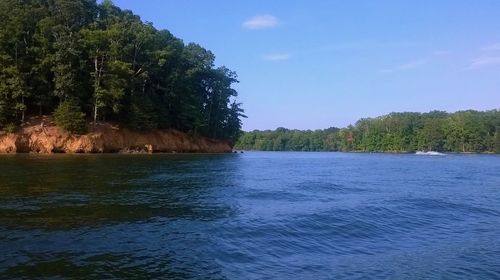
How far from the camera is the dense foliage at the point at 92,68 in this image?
6600 cm

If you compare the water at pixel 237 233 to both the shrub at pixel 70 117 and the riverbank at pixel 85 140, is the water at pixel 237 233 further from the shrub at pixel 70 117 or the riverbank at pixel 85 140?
the riverbank at pixel 85 140

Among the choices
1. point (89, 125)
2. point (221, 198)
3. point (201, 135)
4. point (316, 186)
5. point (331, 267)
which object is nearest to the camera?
point (331, 267)

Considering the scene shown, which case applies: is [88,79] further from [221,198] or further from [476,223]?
[476,223]

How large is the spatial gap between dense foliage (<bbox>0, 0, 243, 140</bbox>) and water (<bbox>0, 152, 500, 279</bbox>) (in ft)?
146

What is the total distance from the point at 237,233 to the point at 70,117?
55.9 meters

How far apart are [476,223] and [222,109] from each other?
293ft

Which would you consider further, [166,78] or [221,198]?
[166,78]

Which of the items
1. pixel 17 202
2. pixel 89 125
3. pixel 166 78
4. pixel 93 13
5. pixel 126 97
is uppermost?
pixel 93 13

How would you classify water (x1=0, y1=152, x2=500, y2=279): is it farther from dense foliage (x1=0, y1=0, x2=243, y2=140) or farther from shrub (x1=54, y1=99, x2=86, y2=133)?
dense foliage (x1=0, y1=0, x2=243, y2=140)

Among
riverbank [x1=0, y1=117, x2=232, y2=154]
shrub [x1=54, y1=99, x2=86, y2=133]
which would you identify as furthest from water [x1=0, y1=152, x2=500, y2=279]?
riverbank [x1=0, y1=117, x2=232, y2=154]

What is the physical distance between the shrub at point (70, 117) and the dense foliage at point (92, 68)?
1829mm

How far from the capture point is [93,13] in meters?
89.0

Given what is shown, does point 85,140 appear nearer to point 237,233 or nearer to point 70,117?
point 70,117

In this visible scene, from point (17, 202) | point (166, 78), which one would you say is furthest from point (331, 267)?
point (166, 78)
